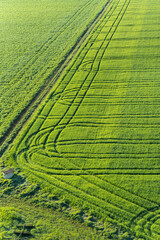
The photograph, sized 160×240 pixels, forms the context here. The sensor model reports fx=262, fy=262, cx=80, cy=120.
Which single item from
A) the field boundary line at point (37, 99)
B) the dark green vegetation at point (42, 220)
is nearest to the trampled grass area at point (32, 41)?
the field boundary line at point (37, 99)

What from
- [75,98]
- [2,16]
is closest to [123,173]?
[75,98]

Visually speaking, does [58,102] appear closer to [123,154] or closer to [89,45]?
[123,154]

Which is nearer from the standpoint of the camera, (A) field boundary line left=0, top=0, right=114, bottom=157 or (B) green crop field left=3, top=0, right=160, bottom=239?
(B) green crop field left=3, top=0, right=160, bottom=239

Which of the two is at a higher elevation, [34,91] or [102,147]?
[34,91]

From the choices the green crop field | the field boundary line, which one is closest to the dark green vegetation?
the green crop field

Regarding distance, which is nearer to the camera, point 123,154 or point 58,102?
point 123,154

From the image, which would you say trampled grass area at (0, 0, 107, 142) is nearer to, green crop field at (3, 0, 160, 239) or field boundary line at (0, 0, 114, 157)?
field boundary line at (0, 0, 114, 157)
